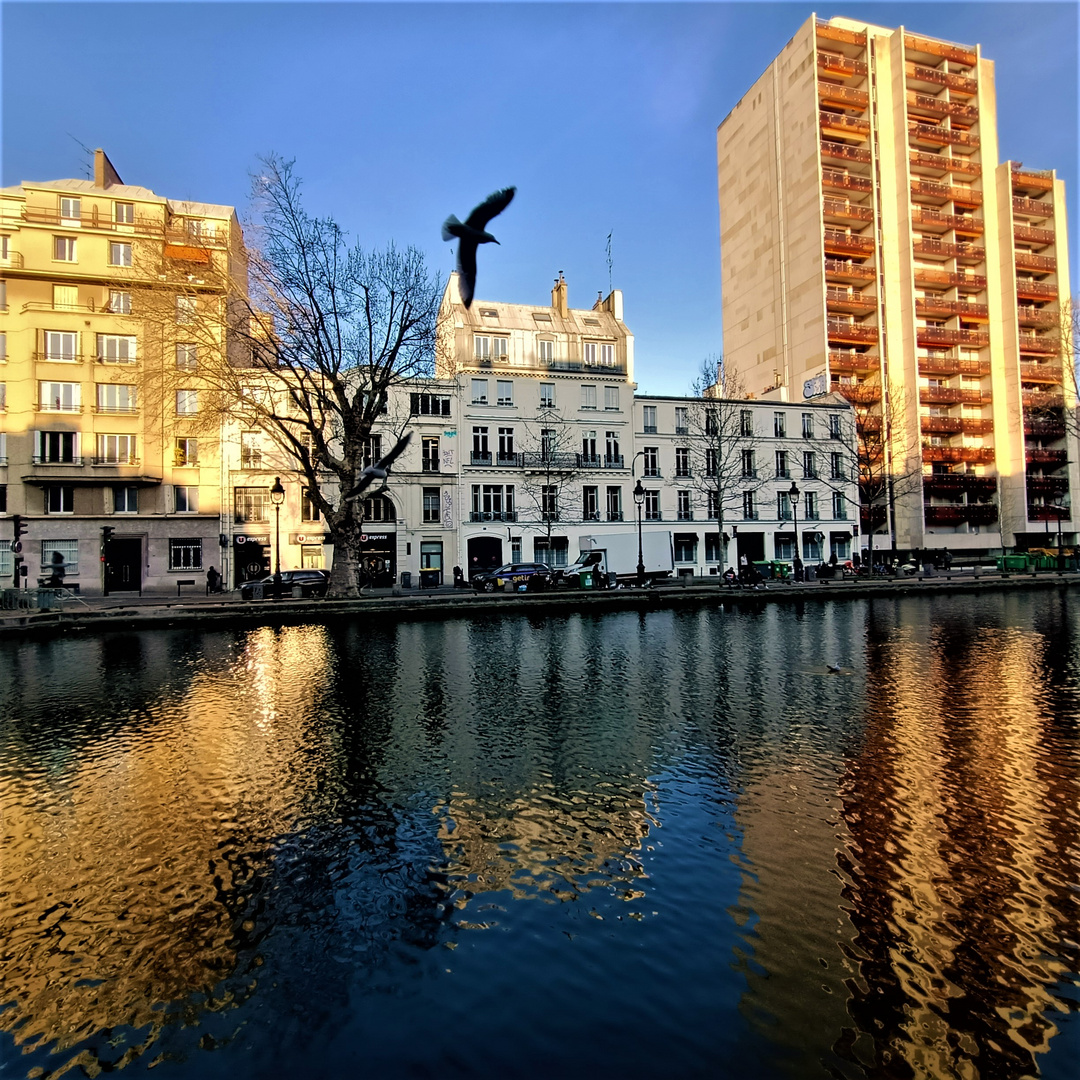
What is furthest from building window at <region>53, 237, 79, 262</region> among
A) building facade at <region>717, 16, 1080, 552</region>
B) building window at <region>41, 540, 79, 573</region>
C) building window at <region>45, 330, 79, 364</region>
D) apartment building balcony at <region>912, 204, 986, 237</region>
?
apartment building balcony at <region>912, 204, 986, 237</region>

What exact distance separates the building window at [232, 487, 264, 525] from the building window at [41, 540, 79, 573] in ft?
29.0

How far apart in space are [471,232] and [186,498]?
35149 mm

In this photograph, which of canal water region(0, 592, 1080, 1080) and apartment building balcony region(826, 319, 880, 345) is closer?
canal water region(0, 592, 1080, 1080)

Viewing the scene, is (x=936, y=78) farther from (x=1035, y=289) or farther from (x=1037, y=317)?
(x=1037, y=317)

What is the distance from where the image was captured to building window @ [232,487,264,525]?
39969 mm

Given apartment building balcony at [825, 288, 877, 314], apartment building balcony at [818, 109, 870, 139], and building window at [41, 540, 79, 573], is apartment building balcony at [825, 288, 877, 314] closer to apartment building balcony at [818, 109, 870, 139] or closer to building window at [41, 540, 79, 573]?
apartment building balcony at [818, 109, 870, 139]

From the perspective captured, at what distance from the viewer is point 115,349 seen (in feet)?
129

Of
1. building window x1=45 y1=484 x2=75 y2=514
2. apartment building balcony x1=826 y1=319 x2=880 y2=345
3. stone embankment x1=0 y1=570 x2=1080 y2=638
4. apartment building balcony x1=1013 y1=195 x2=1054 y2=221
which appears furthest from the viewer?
apartment building balcony x1=1013 y1=195 x2=1054 y2=221

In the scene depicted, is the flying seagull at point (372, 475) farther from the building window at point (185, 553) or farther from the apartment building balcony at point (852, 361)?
the apartment building balcony at point (852, 361)

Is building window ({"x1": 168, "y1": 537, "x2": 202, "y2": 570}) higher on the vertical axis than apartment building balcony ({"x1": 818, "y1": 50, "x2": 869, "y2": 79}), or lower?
lower

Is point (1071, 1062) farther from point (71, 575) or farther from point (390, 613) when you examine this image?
point (71, 575)

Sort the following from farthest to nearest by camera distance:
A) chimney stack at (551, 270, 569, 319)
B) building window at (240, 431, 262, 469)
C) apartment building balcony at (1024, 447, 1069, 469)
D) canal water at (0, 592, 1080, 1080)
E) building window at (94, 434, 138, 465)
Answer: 1. apartment building balcony at (1024, 447, 1069, 469)
2. chimney stack at (551, 270, 569, 319)
3. building window at (240, 431, 262, 469)
4. building window at (94, 434, 138, 465)
5. canal water at (0, 592, 1080, 1080)

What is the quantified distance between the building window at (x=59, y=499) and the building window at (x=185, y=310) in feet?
57.9

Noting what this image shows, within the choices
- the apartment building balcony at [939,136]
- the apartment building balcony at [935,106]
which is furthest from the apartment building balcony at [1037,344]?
the apartment building balcony at [935,106]
